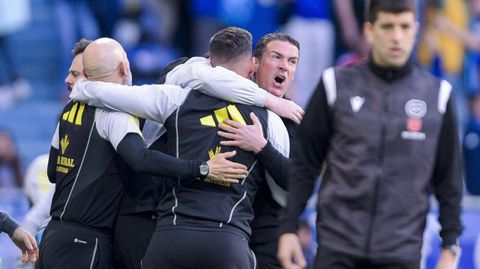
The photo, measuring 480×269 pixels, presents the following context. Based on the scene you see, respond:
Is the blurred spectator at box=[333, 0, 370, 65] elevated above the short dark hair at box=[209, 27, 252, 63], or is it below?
below

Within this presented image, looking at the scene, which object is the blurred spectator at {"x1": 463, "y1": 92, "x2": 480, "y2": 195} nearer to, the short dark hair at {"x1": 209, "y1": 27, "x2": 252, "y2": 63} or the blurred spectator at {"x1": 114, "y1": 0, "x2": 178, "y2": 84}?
the blurred spectator at {"x1": 114, "y1": 0, "x2": 178, "y2": 84}

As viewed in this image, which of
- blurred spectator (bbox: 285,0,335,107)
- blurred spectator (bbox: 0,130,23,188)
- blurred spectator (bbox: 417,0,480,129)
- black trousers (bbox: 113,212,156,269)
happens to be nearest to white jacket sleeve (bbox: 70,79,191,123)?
black trousers (bbox: 113,212,156,269)

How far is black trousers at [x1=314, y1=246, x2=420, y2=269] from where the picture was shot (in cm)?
567

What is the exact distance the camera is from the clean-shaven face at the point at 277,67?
25.4 feet

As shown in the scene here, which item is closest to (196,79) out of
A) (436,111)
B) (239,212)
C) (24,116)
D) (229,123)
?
(229,123)

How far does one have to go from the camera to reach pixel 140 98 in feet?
23.2

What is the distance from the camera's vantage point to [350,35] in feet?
49.0

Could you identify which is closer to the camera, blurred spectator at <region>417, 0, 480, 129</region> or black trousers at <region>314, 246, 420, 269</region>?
black trousers at <region>314, 246, 420, 269</region>

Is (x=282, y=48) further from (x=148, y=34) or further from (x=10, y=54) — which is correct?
(x=10, y=54)

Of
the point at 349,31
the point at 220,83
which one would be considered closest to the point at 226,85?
the point at 220,83

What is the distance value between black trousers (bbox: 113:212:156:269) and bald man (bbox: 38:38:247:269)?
58mm

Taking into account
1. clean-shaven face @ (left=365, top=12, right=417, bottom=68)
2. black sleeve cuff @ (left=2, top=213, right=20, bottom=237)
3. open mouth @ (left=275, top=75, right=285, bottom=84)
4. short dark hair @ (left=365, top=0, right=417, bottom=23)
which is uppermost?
short dark hair @ (left=365, top=0, right=417, bottom=23)

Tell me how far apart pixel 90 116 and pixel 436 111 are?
7.67 ft

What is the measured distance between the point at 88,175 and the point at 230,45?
1.10m
